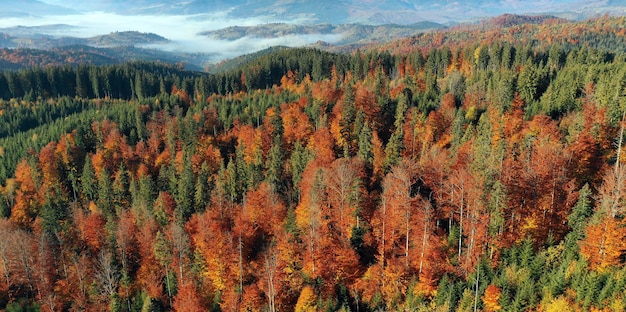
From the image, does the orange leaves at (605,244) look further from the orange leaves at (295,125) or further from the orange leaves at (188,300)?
the orange leaves at (295,125)

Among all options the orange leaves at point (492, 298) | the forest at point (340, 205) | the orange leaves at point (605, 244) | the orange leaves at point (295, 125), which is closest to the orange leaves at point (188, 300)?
the forest at point (340, 205)

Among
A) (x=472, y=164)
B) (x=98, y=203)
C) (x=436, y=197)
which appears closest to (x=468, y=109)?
(x=472, y=164)

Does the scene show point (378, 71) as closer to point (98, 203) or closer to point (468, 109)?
point (468, 109)

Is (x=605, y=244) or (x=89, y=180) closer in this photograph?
(x=605, y=244)

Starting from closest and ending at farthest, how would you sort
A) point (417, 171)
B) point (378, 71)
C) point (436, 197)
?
point (436, 197), point (417, 171), point (378, 71)

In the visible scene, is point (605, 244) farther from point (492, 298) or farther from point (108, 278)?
point (108, 278)

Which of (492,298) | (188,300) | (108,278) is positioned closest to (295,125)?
(188,300)

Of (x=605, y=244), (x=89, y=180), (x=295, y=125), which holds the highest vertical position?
(x=295, y=125)

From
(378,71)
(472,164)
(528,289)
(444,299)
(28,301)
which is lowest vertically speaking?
(28,301)
